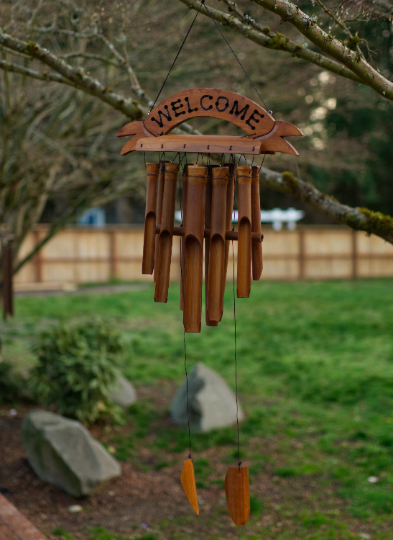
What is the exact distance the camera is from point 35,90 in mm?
6305

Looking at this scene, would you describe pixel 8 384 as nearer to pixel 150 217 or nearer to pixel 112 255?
pixel 150 217

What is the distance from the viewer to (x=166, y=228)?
8.68ft

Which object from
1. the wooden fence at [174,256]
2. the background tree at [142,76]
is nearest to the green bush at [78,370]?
the background tree at [142,76]

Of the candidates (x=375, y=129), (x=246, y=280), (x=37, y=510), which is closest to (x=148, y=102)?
(x=246, y=280)

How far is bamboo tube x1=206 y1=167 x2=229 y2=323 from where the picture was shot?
2.59 meters

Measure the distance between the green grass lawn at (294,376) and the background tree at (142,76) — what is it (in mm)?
2328

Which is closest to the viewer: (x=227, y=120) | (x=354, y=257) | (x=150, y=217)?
(x=227, y=120)

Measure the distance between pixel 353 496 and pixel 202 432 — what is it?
1.99 meters

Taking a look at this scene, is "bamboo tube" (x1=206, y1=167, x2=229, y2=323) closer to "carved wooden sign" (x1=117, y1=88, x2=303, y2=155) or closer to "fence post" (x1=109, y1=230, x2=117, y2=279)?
"carved wooden sign" (x1=117, y1=88, x2=303, y2=155)

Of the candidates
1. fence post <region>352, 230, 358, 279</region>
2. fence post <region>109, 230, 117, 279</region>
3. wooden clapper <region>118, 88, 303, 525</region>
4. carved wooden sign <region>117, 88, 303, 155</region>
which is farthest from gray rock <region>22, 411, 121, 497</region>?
fence post <region>352, 230, 358, 279</region>

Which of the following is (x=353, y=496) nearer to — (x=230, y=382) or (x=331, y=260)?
(x=230, y=382)

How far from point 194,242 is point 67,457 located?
3.31 meters

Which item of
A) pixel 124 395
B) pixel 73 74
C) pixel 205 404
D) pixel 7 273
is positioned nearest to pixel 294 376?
pixel 205 404

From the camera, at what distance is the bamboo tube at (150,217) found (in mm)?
2713
